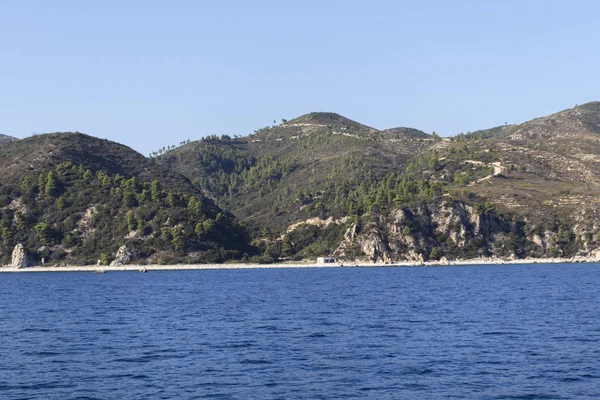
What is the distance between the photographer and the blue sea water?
46.7 m

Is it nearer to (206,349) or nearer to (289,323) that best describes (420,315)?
(289,323)

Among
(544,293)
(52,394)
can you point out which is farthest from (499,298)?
(52,394)

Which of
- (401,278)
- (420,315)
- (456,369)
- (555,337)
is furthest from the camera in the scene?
(401,278)

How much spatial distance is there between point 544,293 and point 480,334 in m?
50.2

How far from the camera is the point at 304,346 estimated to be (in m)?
62.6

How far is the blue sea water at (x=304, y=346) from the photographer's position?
46.7 meters

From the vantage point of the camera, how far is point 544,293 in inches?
4515

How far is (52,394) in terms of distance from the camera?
45375mm

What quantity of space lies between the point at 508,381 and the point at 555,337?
66.0ft

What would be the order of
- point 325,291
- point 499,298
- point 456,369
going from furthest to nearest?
1. point 325,291
2. point 499,298
3. point 456,369

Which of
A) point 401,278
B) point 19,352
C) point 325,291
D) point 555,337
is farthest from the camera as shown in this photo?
point 401,278

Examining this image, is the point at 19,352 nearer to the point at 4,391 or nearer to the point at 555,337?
the point at 4,391

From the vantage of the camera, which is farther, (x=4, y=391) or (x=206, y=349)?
(x=206, y=349)

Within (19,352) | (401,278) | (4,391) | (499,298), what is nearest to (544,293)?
(499,298)
